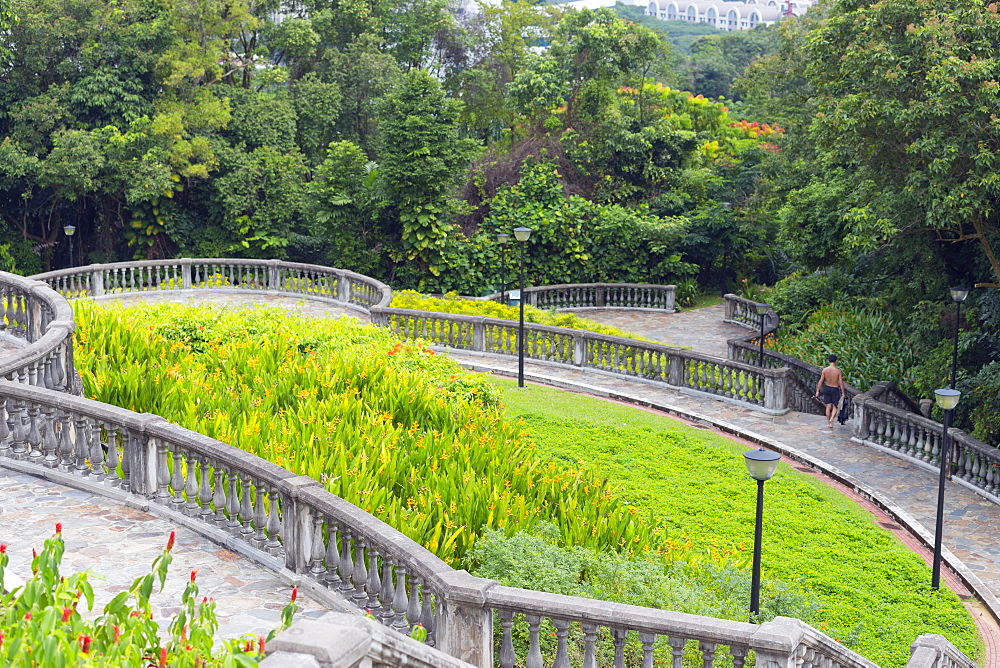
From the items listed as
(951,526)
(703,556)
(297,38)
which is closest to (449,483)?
(703,556)

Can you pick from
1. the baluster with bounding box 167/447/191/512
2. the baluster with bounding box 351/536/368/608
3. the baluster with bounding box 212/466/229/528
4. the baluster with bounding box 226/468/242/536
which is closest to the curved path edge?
the baluster with bounding box 351/536/368/608

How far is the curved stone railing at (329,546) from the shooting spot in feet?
25.5

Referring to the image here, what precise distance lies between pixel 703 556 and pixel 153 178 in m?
27.5

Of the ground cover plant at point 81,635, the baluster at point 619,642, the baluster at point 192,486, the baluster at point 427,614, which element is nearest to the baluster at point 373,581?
the baluster at point 427,614

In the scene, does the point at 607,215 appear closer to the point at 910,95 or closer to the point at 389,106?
the point at 389,106

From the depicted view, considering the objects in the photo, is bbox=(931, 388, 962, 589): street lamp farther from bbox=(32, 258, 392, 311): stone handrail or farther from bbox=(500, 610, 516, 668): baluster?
bbox=(32, 258, 392, 311): stone handrail

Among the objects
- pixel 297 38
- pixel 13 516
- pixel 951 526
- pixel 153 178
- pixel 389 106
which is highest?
pixel 297 38

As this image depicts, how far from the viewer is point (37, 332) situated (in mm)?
17625

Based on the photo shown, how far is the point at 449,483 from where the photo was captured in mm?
11477

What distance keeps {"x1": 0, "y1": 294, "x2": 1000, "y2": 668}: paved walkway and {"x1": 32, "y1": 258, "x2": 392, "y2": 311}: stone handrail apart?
2.14ft

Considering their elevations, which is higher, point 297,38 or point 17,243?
point 297,38

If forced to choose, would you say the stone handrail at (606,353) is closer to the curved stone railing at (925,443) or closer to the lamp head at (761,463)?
the curved stone railing at (925,443)

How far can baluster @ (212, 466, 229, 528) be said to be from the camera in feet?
34.5

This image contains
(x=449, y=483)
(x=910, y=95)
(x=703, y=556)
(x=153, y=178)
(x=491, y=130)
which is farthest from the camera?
(x=491, y=130)
